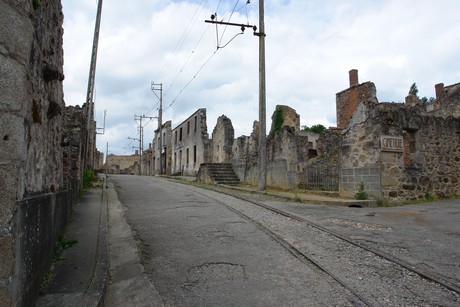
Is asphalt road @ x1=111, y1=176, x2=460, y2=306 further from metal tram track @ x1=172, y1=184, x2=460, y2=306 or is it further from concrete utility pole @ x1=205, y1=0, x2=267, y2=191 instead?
concrete utility pole @ x1=205, y1=0, x2=267, y2=191

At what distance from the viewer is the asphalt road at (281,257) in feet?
11.9

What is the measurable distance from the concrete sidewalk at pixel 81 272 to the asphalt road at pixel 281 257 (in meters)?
0.39

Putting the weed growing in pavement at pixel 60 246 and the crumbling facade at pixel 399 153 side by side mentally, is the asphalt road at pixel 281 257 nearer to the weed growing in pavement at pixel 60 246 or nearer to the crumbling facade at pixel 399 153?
the weed growing in pavement at pixel 60 246

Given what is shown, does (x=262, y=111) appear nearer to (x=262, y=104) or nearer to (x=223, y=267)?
(x=262, y=104)

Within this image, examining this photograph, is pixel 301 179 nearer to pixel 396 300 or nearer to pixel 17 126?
pixel 396 300

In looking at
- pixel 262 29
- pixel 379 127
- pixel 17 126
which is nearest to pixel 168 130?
pixel 262 29

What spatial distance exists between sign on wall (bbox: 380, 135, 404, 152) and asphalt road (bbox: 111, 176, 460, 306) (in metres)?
2.97

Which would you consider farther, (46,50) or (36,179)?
(46,50)

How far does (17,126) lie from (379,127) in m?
10.8

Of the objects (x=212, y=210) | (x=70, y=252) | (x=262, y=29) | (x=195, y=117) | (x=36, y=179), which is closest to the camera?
(x=36, y=179)

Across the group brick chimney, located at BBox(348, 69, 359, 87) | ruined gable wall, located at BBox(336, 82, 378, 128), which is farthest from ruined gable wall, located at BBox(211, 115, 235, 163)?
brick chimney, located at BBox(348, 69, 359, 87)

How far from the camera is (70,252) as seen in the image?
183 inches

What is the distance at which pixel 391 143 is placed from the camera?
36.4ft

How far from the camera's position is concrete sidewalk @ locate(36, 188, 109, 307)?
10.2 feet
